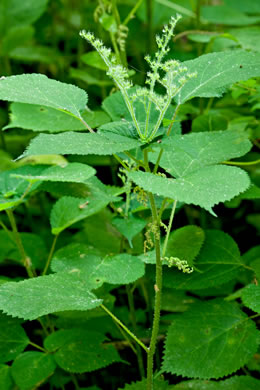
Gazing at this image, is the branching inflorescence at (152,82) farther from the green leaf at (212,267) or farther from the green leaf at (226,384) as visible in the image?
the green leaf at (226,384)

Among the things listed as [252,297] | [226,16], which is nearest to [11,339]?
[252,297]

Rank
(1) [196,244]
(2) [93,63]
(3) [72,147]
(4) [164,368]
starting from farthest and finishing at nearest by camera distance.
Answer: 1. (2) [93,63]
2. (1) [196,244]
3. (4) [164,368]
4. (3) [72,147]

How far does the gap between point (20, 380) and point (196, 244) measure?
45cm

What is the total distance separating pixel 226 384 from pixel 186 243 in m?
0.29

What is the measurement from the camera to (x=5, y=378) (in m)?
0.96

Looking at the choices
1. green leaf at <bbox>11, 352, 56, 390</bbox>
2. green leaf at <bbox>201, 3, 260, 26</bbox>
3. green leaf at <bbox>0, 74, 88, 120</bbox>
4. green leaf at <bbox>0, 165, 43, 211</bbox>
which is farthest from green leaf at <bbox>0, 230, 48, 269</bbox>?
green leaf at <bbox>201, 3, 260, 26</bbox>

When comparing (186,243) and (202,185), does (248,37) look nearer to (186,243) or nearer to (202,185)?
(186,243)

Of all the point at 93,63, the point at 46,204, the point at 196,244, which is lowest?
the point at 46,204

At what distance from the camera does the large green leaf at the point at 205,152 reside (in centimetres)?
88

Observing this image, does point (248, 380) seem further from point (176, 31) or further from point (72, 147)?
point (176, 31)

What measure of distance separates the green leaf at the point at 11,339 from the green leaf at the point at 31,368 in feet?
0.08

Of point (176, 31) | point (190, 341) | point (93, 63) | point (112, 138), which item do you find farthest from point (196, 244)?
point (176, 31)

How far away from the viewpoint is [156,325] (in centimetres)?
79

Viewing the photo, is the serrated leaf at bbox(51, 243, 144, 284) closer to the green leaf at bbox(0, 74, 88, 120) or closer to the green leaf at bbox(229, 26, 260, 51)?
the green leaf at bbox(0, 74, 88, 120)
